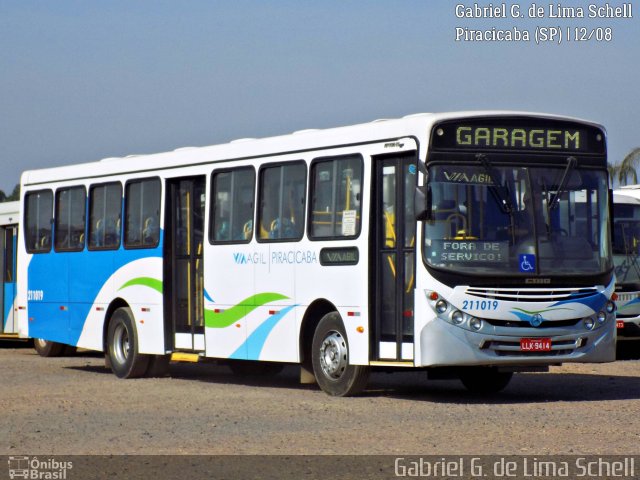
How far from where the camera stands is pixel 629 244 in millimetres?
27188

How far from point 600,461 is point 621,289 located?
54.0ft

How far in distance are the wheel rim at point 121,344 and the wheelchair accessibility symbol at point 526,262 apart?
7.62 m

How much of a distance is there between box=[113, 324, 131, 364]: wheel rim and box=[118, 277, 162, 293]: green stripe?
0.62m

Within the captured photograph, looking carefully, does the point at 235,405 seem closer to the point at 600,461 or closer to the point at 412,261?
the point at 412,261

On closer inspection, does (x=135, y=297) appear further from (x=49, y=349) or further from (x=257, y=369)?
(x=49, y=349)

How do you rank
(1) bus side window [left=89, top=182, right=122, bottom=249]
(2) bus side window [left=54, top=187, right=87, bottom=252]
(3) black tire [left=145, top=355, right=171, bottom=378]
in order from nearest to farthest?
(3) black tire [left=145, top=355, right=171, bottom=378] < (1) bus side window [left=89, top=182, right=122, bottom=249] < (2) bus side window [left=54, top=187, right=87, bottom=252]

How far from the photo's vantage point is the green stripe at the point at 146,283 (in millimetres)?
20719

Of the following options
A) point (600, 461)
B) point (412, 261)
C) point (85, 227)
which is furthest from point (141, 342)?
point (600, 461)

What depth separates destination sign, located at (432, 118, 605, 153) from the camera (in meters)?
16.0

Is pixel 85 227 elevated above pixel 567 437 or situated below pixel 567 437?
above

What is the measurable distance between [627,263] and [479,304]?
38.7ft

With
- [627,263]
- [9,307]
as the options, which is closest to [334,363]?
[627,263]

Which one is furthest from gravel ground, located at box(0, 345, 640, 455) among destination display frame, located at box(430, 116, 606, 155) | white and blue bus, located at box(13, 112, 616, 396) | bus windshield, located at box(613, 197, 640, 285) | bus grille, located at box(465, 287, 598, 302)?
bus windshield, located at box(613, 197, 640, 285)

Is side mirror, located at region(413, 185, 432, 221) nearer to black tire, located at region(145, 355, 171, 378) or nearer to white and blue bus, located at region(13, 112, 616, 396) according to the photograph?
white and blue bus, located at region(13, 112, 616, 396)
